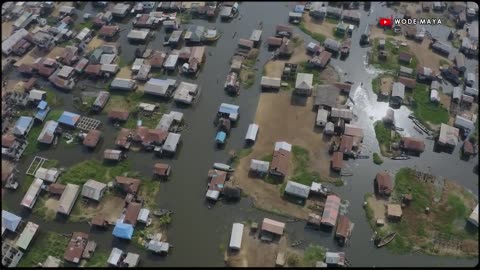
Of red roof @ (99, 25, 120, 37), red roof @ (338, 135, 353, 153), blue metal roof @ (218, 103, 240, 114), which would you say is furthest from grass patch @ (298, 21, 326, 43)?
red roof @ (99, 25, 120, 37)

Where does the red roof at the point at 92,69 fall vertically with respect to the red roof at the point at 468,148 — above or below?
below

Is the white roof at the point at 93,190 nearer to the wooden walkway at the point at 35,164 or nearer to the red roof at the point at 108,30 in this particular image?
the wooden walkway at the point at 35,164

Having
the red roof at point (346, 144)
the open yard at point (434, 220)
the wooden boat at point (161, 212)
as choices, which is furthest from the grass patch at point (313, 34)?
the wooden boat at point (161, 212)

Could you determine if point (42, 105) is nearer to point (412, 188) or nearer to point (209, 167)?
point (209, 167)

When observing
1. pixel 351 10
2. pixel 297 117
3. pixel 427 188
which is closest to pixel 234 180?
pixel 297 117

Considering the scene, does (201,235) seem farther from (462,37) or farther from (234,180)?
(462,37)

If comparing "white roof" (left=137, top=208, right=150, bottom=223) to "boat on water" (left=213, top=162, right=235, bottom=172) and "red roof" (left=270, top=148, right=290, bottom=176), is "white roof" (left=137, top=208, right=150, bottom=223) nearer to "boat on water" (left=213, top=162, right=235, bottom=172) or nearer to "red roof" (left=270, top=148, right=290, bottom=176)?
"boat on water" (left=213, top=162, right=235, bottom=172)
